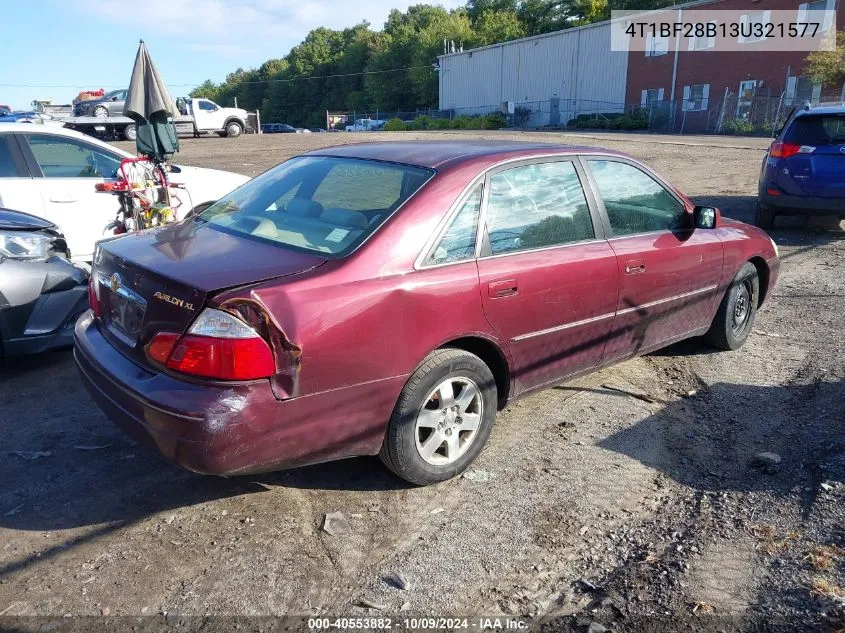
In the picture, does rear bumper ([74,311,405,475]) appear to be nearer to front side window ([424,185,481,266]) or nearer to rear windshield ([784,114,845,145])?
front side window ([424,185,481,266])

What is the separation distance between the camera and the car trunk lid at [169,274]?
283 cm

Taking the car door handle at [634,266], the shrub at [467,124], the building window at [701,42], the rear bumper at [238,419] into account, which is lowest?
the shrub at [467,124]

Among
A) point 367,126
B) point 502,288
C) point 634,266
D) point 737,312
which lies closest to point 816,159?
point 737,312

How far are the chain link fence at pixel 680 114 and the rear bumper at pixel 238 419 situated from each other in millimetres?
27511

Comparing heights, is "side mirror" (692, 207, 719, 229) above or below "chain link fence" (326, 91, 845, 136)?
above

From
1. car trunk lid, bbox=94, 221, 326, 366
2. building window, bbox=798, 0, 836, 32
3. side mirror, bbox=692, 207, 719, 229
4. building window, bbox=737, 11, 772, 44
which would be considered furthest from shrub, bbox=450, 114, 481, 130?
car trunk lid, bbox=94, 221, 326, 366

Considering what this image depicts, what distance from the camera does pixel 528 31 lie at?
70688mm

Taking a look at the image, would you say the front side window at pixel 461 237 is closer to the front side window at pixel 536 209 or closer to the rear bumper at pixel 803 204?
the front side window at pixel 536 209

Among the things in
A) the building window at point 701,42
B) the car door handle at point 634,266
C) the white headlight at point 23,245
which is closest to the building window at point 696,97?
the building window at point 701,42

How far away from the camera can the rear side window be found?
6629 millimetres

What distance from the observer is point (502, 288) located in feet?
11.3

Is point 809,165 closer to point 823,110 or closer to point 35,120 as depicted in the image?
point 823,110

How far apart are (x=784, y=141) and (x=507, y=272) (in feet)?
24.4

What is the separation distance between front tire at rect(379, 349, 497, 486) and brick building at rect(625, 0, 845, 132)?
112 feet
